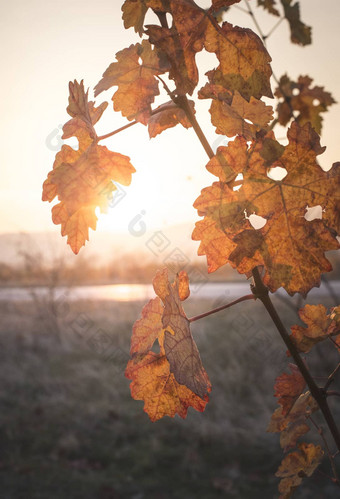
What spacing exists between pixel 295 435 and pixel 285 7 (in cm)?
86

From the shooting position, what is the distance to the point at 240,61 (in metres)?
0.55

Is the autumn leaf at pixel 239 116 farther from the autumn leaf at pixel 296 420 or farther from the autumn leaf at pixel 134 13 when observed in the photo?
the autumn leaf at pixel 296 420

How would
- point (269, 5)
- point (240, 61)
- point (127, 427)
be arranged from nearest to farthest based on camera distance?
point (240, 61) → point (269, 5) → point (127, 427)

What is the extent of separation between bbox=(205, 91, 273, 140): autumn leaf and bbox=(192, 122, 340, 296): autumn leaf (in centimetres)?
3

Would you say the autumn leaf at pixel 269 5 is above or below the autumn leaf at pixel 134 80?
above

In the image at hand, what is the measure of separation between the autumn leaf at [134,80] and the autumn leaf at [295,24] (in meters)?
0.44

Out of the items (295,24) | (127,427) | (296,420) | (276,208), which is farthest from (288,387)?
(127,427)

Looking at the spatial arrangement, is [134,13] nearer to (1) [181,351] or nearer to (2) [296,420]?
(1) [181,351]

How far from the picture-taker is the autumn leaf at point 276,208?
21.4 inches

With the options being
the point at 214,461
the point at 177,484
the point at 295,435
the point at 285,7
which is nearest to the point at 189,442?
the point at 214,461

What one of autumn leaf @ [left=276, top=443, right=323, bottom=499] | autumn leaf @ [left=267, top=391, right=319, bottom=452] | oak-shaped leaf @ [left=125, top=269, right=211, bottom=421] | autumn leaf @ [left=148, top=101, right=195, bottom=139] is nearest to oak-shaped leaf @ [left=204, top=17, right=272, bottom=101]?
autumn leaf @ [left=148, top=101, right=195, bottom=139]

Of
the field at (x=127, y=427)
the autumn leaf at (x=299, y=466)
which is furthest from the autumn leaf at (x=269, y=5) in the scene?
the field at (x=127, y=427)

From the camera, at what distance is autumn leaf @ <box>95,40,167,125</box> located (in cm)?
62

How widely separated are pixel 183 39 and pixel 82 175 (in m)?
0.23
